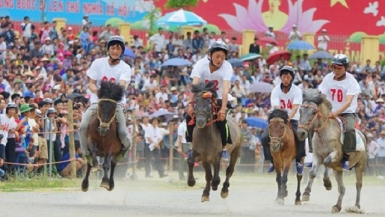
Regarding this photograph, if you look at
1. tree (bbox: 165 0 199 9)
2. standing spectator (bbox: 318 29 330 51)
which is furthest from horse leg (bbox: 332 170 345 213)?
standing spectator (bbox: 318 29 330 51)

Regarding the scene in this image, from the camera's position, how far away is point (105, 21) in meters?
42.4

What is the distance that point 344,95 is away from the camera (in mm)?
20281

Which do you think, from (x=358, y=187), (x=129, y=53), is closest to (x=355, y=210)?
(x=358, y=187)

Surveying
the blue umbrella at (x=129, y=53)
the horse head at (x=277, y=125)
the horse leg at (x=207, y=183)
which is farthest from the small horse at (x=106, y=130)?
the blue umbrella at (x=129, y=53)

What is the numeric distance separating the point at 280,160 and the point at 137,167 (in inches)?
413

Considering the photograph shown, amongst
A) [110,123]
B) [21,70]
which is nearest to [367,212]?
[110,123]

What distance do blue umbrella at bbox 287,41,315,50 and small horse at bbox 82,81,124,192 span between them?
24511 mm

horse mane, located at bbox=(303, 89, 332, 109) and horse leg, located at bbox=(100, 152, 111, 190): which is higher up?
horse mane, located at bbox=(303, 89, 332, 109)

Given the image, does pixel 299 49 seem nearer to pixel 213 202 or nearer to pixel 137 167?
pixel 137 167

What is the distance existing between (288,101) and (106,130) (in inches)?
→ 170

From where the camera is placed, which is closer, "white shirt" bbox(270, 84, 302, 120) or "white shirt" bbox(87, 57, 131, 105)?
"white shirt" bbox(87, 57, 131, 105)

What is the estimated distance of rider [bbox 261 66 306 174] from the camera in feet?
69.4

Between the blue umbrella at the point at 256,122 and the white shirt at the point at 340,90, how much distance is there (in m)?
12.9

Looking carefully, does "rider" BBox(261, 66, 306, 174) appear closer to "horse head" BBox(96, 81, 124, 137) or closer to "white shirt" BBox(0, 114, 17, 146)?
"horse head" BBox(96, 81, 124, 137)
